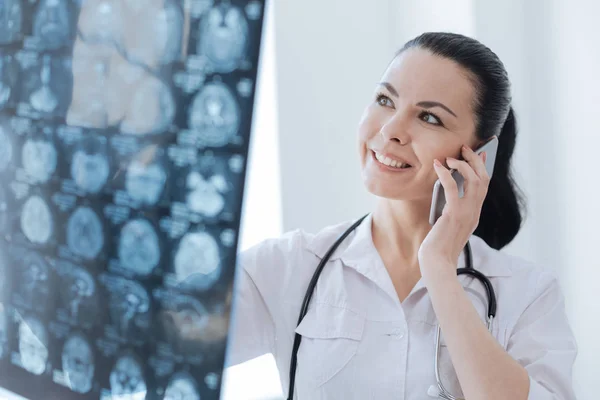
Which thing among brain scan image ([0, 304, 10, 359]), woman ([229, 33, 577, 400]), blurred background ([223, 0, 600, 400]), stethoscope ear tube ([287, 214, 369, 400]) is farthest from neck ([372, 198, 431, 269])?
brain scan image ([0, 304, 10, 359])

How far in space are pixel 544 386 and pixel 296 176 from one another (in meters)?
1.00

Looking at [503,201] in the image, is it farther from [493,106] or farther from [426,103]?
[426,103]

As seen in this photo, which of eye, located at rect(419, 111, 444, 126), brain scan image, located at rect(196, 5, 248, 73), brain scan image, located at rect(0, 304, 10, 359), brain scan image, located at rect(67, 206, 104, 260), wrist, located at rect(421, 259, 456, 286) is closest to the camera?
brain scan image, located at rect(196, 5, 248, 73)

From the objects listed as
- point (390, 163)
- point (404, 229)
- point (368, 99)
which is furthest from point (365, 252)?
point (368, 99)

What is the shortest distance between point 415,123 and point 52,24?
2.38 ft

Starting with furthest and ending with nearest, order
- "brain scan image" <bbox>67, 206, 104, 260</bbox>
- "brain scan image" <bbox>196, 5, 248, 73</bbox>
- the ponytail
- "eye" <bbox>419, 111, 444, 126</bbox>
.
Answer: the ponytail, "eye" <bbox>419, 111, 444, 126</bbox>, "brain scan image" <bbox>67, 206, 104, 260</bbox>, "brain scan image" <bbox>196, 5, 248, 73</bbox>

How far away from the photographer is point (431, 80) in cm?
121

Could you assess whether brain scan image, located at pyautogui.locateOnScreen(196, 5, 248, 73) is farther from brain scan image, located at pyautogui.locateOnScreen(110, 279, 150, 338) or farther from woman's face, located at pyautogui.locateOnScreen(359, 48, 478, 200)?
woman's face, located at pyautogui.locateOnScreen(359, 48, 478, 200)

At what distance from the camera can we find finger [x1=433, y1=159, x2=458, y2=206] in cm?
117

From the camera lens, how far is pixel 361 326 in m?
1.20

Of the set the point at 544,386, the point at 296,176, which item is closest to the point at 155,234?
the point at 544,386

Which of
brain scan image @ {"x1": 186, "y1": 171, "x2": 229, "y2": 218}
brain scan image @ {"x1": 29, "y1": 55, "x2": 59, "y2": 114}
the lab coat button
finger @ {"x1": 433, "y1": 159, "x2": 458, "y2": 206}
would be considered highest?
brain scan image @ {"x1": 29, "y1": 55, "x2": 59, "y2": 114}

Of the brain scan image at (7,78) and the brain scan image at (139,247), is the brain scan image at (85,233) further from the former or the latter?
the brain scan image at (7,78)

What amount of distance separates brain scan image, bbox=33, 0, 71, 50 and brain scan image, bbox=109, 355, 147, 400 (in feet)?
0.94
